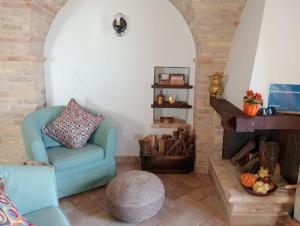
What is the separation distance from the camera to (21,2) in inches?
96.0

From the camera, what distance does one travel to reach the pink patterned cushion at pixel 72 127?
255 cm

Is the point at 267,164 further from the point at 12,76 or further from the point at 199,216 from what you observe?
the point at 12,76

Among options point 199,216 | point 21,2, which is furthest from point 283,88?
point 21,2

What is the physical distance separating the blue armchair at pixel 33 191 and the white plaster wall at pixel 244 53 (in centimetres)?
173

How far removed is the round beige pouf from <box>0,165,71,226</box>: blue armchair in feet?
1.92

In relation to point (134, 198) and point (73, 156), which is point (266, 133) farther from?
point (73, 156)

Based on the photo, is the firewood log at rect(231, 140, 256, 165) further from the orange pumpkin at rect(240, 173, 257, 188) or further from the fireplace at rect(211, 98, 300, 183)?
the orange pumpkin at rect(240, 173, 257, 188)

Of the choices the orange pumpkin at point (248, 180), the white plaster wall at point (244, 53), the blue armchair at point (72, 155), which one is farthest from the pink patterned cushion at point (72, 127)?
the orange pumpkin at point (248, 180)

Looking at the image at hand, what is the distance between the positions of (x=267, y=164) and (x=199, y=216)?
2.67 feet

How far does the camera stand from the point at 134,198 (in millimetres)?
2037

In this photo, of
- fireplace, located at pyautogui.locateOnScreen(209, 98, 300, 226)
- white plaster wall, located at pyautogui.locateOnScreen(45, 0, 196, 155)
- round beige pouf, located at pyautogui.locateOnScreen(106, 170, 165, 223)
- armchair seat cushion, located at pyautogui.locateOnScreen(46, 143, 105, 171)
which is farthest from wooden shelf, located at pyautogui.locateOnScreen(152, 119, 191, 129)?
round beige pouf, located at pyautogui.locateOnScreen(106, 170, 165, 223)

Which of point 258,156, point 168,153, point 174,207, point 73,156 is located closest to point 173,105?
point 168,153

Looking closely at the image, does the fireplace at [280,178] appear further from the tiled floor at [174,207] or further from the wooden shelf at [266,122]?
the tiled floor at [174,207]

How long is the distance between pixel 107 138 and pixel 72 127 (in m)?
0.39
